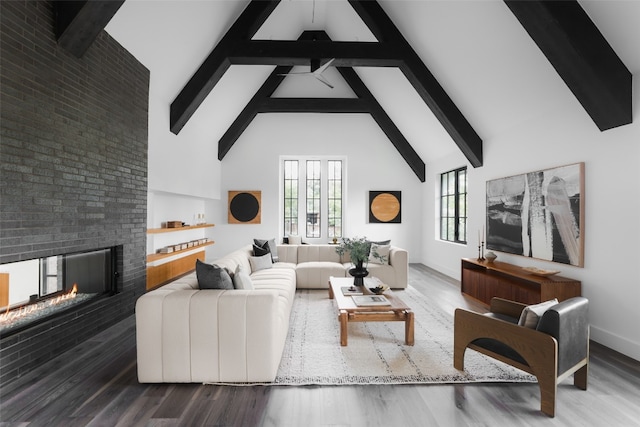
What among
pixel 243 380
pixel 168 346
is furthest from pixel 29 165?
pixel 243 380

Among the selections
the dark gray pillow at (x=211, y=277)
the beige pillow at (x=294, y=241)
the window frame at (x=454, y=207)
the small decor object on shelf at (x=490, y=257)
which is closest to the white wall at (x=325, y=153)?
the window frame at (x=454, y=207)

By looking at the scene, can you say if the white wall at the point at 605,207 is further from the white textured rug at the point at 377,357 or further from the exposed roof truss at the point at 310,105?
the exposed roof truss at the point at 310,105

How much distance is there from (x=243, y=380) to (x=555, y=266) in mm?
3531

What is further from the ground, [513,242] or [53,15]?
[53,15]

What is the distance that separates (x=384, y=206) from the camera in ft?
26.7

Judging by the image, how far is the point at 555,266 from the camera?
3.76m

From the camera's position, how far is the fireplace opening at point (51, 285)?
8.25ft

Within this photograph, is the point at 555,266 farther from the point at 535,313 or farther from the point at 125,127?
the point at 125,127

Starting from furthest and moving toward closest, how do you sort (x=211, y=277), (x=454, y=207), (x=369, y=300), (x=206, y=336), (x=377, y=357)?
1. (x=454, y=207)
2. (x=369, y=300)
3. (x=377, y=357)
4. (x=211, y=277)
5. (x=206, y=336)

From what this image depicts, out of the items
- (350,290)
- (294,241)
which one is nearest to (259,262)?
(350,290)

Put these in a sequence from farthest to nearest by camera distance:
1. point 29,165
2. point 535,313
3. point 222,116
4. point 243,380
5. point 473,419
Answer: point 222,116 → point 29,165 → point 243,380 → point 535,313 → point 473,419

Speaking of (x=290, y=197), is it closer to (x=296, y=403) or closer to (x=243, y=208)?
(x=243, y=208)

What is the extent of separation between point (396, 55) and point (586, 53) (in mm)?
2539

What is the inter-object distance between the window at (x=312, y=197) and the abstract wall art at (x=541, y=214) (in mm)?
4039
